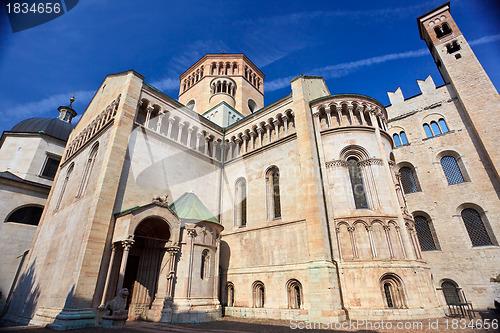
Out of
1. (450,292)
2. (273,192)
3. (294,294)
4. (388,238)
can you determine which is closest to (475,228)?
(450,292)

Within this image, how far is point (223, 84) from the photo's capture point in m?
31.3

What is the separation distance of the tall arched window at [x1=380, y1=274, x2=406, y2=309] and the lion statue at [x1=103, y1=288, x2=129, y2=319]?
1240 cm

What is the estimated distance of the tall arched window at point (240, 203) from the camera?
18750 mm

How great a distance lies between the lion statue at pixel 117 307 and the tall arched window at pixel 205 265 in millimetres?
4428

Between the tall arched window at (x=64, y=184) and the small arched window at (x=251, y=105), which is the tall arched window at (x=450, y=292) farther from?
the tall arched window at (x=64, y=184)

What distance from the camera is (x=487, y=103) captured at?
20.2 metres

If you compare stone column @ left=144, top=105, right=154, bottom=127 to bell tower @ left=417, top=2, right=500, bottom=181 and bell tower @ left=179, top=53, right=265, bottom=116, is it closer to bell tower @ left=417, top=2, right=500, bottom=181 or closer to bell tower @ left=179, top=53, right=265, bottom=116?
bell tower @ left=179, top=53, right=265, bottom=116

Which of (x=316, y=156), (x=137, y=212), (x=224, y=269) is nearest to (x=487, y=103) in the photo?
(x=316, y=156)

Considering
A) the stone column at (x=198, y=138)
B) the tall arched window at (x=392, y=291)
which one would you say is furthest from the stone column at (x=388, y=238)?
the stone column at (x=198, y=138)

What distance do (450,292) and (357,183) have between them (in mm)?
11751

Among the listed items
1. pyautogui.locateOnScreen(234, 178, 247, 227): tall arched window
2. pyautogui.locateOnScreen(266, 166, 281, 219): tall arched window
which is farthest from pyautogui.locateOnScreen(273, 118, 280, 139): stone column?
pyautogui.locateOnScreen(234, 178, 247, 227): tall arched window

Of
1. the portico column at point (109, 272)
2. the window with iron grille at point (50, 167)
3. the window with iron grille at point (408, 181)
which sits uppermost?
the window with iron grille at point (50, 167)

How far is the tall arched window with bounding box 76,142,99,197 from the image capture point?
16.3 meters

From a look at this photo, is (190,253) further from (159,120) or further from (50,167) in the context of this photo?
(50,167)
